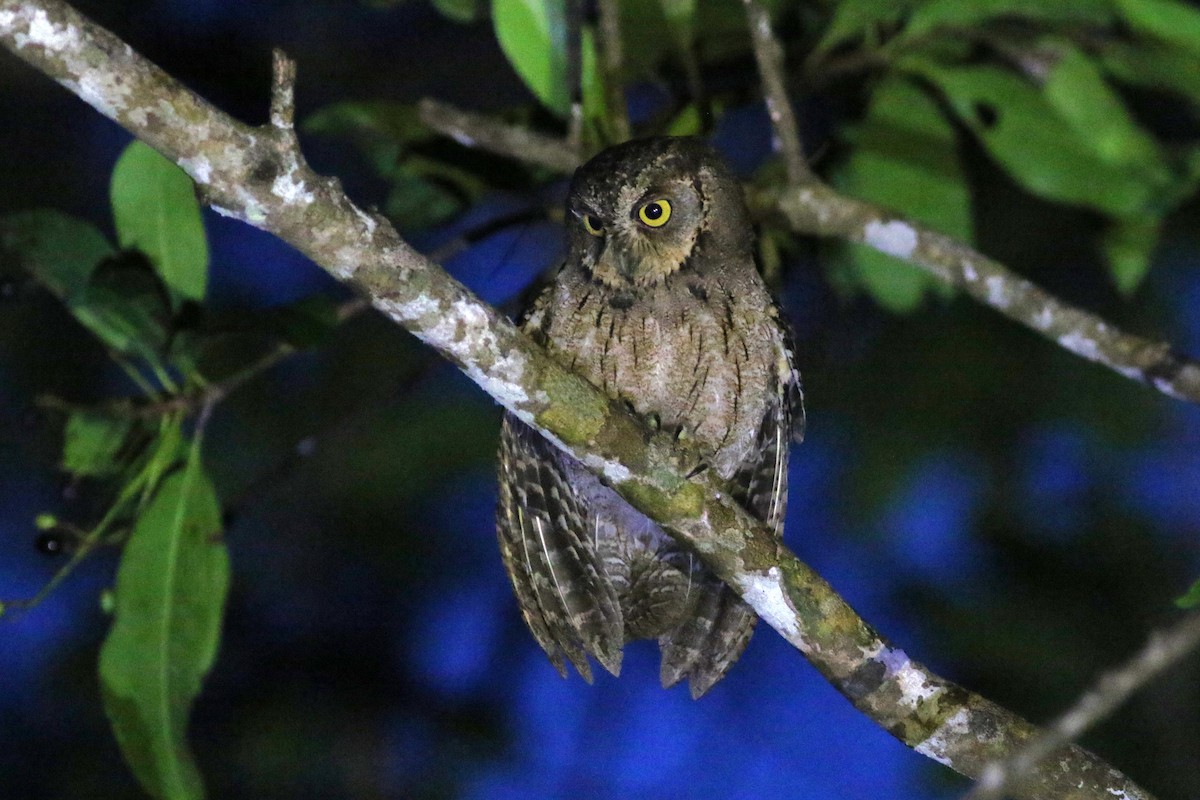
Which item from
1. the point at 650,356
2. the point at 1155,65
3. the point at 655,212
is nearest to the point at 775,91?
the point at 655,212

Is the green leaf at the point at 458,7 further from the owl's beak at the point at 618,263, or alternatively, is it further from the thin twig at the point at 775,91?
the owl's beak at the point at 618,263

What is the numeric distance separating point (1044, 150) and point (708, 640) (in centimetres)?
158

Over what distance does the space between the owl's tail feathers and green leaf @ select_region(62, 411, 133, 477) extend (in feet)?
4.57

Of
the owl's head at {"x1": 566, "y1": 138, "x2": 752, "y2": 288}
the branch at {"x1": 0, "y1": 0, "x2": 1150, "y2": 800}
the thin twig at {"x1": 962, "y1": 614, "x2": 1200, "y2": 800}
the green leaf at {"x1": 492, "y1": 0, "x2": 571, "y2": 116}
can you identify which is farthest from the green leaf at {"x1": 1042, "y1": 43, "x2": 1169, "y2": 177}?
the thin twig at {"x1": 962, "y1": 614, "x2": 1200, "y2": 800}

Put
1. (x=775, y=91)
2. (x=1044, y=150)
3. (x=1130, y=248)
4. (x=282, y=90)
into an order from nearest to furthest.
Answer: (x=282, y=90)
(x=775, y=91)
(x=1044, y=150)
(x=1130, y=248)

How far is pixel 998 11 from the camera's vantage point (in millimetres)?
2938

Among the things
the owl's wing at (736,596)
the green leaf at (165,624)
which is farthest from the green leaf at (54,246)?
the owl's wing at (736,596)

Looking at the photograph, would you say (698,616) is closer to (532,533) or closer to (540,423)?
(532,533)

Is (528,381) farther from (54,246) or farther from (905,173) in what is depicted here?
(905,173)

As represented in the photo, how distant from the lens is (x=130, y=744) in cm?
254

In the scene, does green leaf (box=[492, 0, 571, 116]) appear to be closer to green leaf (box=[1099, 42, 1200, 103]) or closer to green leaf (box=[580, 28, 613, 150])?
green leaf (box=[580, 28, 613, 150])

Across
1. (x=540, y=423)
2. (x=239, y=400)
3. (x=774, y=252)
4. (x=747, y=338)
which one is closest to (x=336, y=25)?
(x=239, y=400)

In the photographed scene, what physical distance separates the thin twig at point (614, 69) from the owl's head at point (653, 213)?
486 millimetres

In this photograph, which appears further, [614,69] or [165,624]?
[614,69]
